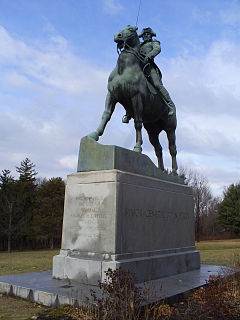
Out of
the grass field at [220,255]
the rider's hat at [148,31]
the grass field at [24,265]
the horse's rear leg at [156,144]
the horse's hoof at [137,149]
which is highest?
the rider's hat at [148,31]

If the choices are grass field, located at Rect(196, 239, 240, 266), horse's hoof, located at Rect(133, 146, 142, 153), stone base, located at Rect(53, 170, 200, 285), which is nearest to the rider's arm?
horse's hoof, located at Rect(133, 146, 142, 153)

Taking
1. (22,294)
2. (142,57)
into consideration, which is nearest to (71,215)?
(22,294)

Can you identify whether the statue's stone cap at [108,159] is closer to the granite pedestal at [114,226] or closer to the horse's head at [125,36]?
the granite pedestal at [114,226]

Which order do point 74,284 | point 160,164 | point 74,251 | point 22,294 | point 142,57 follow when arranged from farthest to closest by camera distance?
point 160,164
point 142,57
point 74,251
point 74,284
point 22,294

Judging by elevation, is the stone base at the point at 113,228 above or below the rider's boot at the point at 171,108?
below

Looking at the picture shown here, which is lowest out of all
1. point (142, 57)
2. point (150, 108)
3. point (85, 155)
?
point (85, 155)

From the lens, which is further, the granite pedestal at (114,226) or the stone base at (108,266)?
the granite pedestal at (114,226)

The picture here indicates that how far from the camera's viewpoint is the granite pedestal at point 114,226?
7.16 metres

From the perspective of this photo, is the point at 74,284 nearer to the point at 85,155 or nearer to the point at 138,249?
the point at 138,249

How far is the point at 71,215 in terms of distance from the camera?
788 cm

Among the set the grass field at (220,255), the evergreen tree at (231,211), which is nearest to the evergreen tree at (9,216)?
the grass field at (220,255)

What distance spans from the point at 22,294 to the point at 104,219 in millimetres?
2042

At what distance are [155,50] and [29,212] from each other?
37.2 m

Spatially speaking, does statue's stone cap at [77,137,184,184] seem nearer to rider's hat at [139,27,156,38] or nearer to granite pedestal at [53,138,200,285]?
granite pedestal at [53,138,200,285]
